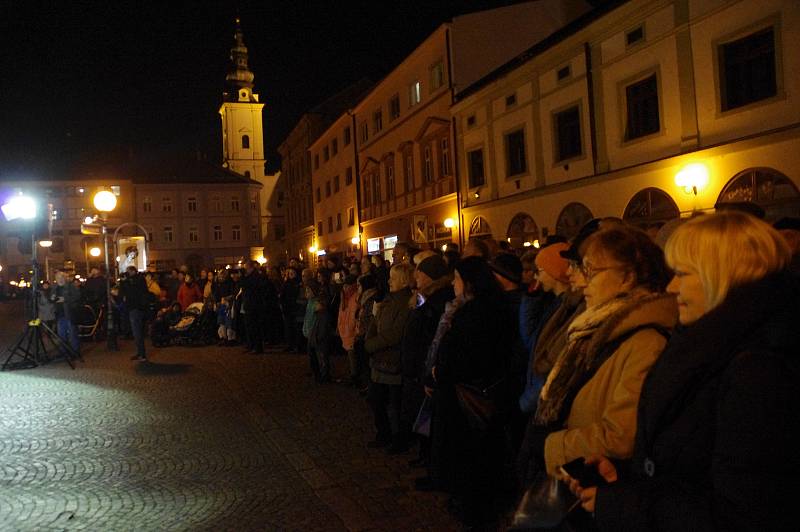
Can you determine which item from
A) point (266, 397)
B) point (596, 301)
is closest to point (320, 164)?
point (266, 397)

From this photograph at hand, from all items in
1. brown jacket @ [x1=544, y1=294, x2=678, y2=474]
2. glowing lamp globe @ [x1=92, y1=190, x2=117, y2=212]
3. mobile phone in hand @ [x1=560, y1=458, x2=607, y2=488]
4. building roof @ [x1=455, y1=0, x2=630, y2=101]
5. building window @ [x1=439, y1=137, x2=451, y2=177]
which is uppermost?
building roof @ [x1=455, y1=0, x2=630, y2=101]

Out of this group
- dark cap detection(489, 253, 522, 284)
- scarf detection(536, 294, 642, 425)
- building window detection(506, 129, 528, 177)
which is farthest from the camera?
building window detection(506, 129, 528, 177)

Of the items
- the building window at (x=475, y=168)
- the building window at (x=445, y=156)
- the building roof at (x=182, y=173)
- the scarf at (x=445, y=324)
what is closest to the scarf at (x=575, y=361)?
the scarf at (x=445, y=324)

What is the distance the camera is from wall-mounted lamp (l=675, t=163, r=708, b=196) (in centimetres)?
1484

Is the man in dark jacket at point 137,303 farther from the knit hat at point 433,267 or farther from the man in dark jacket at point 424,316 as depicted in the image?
the knit hat at point 433,267

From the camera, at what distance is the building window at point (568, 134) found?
19536mm

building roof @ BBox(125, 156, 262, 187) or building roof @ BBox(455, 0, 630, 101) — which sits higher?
building roof @ BBox(125, 156, 262, 187)

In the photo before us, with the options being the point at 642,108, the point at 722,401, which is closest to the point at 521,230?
the point at 642,108

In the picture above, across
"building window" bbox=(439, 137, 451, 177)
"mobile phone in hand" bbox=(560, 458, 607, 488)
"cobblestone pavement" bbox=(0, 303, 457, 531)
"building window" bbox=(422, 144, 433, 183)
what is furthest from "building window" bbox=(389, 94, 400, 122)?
"mobile phone in hand" bbox=(560, 458, 607, 488)

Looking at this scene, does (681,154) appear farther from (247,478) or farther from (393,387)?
(247,478)

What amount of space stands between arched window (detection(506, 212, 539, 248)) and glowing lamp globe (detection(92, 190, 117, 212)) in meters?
12.0

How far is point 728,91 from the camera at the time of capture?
1434 centimetres

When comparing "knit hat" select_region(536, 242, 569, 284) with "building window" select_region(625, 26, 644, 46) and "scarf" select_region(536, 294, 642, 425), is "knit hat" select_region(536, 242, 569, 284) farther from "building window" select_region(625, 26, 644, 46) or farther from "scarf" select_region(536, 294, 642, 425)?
"building window" select_region(625, 26, 644, 46)

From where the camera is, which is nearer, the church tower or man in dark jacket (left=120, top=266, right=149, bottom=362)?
man in dark jacket (left=120, top=266, right=149, bottom=362)
